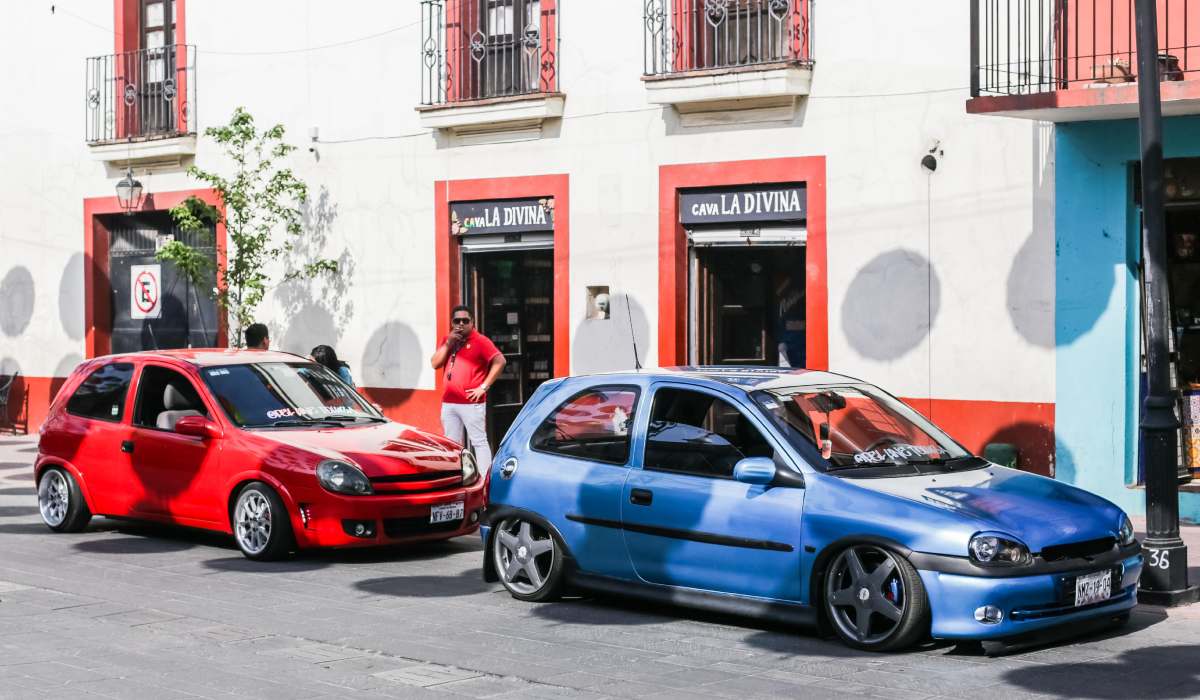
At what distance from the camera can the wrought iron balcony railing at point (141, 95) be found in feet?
70.6

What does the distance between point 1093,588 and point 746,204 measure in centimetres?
869

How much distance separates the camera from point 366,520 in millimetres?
11406

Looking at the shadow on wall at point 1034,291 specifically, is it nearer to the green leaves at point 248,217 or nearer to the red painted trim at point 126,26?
the green leaves at point 248,217

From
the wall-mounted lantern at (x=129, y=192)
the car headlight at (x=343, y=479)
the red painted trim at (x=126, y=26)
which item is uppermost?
the red painted trim at (x=126, y=26)

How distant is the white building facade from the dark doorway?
0.06 m

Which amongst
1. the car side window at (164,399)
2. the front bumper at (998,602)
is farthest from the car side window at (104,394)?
the front bumper at (998,602)

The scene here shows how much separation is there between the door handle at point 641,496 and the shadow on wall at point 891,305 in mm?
6579

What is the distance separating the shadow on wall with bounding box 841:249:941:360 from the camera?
15.0 metres

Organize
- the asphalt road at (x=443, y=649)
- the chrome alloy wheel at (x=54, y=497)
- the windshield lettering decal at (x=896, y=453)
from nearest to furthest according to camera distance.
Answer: the asphalt road at (x=443, y=649) → the windshield lettering decal at (x=896, y=453) → the chrome alloy wheel at (x=54, y=497)

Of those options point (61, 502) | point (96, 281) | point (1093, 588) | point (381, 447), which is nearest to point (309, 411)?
point (381, 447)

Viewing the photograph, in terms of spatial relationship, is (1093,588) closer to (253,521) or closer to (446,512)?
(446,512)

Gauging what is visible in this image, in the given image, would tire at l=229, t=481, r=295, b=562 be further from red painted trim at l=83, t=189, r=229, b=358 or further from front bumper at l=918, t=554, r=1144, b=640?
red painted trim at l=83, t=189, r=229, b=358

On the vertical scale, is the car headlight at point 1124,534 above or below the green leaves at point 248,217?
below

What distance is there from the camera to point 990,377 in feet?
47.9
